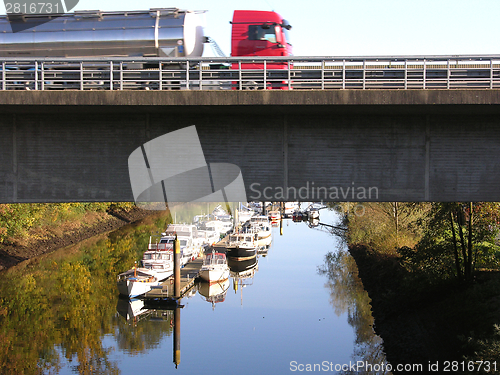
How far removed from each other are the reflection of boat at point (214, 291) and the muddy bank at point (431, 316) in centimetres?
907

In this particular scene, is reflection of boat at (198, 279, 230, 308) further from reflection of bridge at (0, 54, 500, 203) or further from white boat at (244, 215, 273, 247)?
reflection of bridge at (0, 54, 500, 203)

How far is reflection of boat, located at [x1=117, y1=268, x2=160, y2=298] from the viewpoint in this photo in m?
26.8

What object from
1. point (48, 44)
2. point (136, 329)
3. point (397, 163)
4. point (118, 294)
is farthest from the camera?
point (118, 294)

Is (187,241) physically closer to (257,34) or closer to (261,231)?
(261,231)

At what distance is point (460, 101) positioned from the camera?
11117mm

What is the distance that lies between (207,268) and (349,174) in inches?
816

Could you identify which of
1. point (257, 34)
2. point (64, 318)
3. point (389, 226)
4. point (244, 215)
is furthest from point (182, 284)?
point (244, 215)

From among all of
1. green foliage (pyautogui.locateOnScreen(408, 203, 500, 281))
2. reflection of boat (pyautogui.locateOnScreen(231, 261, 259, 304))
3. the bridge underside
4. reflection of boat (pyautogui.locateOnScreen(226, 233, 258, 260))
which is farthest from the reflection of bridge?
reflection of boat (pyautogui.locateOnScreen(226, 233, 258, 260))

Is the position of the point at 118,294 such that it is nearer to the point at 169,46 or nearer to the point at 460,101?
the point at 169,46

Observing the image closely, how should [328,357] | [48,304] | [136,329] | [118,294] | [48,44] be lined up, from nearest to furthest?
1. [48,44]
2. [328,357]
3. [136,329]
4. [48,304]
5. [118,294]

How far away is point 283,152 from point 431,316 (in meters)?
12.5

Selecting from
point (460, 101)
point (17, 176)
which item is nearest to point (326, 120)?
point (460, 101)

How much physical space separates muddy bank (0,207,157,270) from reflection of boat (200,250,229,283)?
509 inches

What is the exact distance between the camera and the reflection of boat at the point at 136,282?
2675cm
